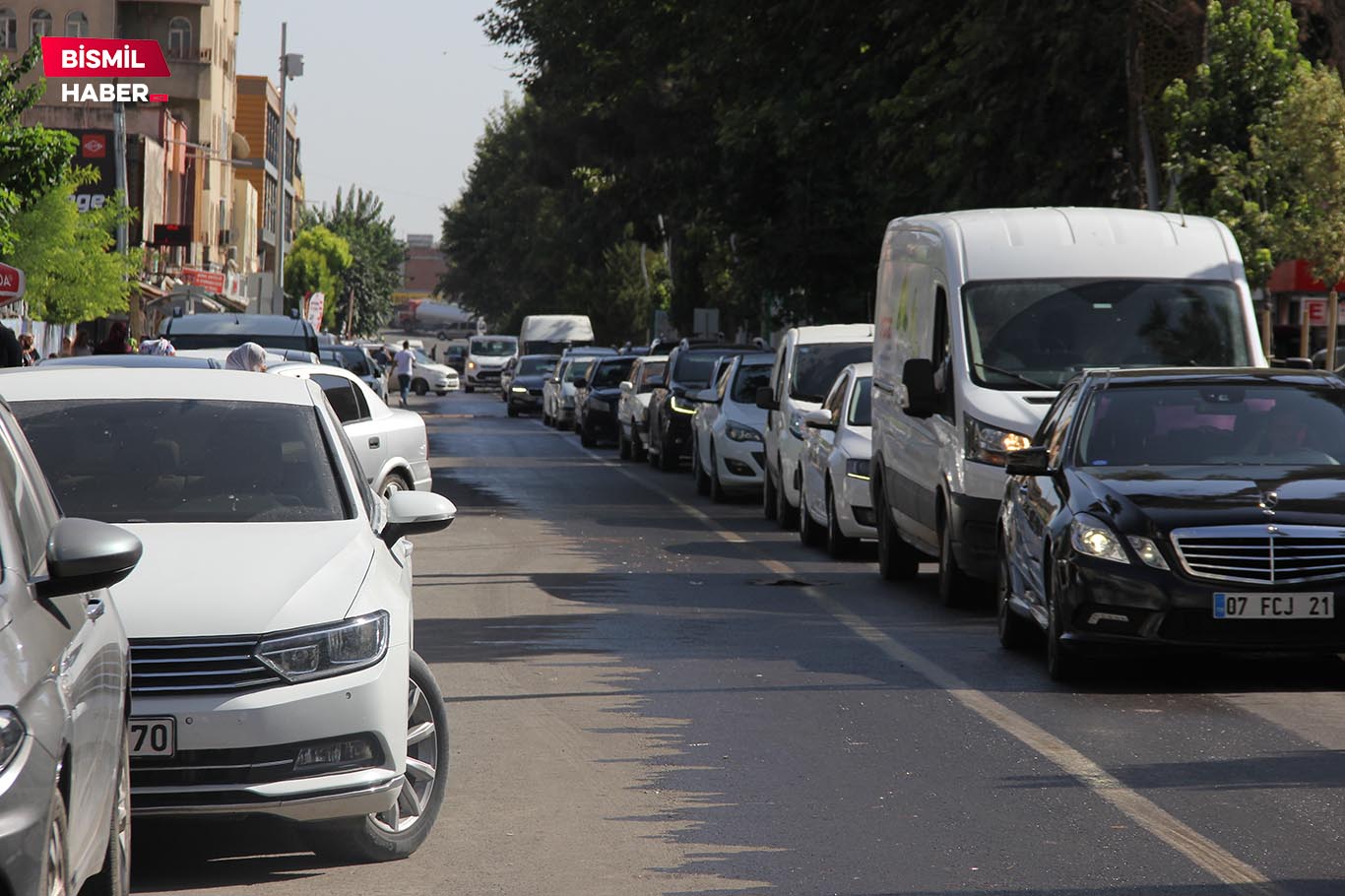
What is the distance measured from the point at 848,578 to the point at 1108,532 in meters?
6.00

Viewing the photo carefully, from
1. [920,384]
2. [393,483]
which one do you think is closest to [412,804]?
[920,384]

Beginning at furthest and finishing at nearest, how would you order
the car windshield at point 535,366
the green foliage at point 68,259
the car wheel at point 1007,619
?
the car windshield at point 535,366, the green foliage at point 68,259, the car wheel at point 1007,619

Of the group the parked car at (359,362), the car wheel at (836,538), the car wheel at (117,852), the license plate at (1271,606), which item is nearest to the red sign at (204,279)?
the parked car at (359,362)

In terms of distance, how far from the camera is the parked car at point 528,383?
2309 inches

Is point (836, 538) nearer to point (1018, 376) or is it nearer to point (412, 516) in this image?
point (1018, 376)

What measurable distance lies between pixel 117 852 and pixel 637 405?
30.2m

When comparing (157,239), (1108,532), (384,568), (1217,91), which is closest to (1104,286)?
(1108,532)

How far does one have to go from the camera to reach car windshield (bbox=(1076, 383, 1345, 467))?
39.6ft

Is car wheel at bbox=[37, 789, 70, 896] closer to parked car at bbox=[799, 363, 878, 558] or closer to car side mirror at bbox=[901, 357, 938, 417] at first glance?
car side mirror at bbox=[901, 357, 938, 417]

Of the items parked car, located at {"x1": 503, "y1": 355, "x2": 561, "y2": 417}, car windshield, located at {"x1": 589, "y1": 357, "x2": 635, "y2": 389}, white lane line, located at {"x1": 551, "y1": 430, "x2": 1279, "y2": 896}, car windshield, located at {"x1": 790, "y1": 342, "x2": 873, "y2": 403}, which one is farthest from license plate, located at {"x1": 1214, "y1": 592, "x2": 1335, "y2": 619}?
parked car, located at {"x1": 503, "y1": 355, "x2": 561, "y2": 417}

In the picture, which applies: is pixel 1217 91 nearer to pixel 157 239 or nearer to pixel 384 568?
pixel 384 568

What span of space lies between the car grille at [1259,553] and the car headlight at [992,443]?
3502mm

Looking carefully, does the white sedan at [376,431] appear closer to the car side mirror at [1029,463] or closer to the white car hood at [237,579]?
the car side mirror at [1029,463]

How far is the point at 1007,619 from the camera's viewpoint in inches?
501
